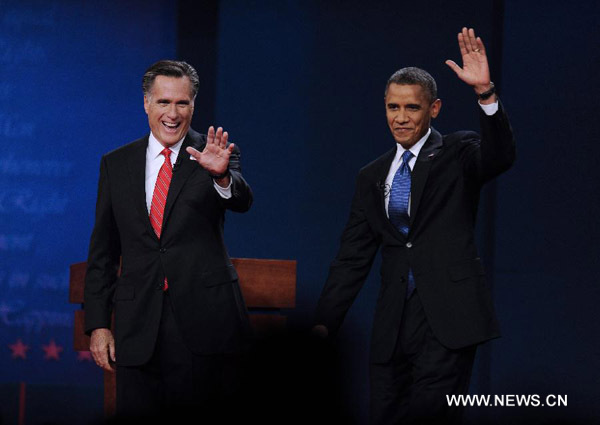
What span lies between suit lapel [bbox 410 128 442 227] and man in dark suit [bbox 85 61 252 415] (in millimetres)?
547

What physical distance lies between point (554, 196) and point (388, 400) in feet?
6.84

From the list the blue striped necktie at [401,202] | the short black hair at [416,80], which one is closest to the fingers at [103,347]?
the blue striped necktie at [401,202]

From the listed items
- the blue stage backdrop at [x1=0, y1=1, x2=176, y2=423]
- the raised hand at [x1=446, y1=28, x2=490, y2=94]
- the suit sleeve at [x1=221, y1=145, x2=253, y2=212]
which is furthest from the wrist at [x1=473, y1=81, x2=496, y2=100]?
the blue stage backdrop at [x1=0, y1=1, x2=176, y2=423]

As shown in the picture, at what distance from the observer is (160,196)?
2.87 meters

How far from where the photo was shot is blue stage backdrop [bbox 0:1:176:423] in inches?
189

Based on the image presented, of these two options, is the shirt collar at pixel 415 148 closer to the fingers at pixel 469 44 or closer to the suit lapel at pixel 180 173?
the fingers at pixel 469 44

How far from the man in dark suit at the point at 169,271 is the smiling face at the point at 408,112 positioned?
583mm

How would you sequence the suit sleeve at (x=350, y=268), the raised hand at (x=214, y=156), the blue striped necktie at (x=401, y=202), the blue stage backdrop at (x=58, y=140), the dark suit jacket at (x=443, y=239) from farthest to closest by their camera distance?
the blue stage backdrop at (x=58, y=140), the suit sleeve at (x=350, y=268), the blue striped necktie at (x=401, y=202), the dark suit jacket at (x=443, y=239), the raised hand at (x=214, y=156)

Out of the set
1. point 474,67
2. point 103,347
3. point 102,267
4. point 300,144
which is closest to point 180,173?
point 102,267

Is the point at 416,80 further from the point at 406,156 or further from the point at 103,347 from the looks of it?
the point at 103,347

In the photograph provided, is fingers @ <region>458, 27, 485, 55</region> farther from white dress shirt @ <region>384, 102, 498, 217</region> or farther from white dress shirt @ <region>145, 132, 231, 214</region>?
white dress shirt @ <region>145, 132, 231, 214</region>

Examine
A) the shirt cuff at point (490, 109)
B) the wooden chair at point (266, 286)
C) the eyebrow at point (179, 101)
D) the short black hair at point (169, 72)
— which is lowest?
the wooden chair at point (266, 286)

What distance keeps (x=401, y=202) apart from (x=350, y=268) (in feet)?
1.11

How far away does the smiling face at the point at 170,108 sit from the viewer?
2924mm
